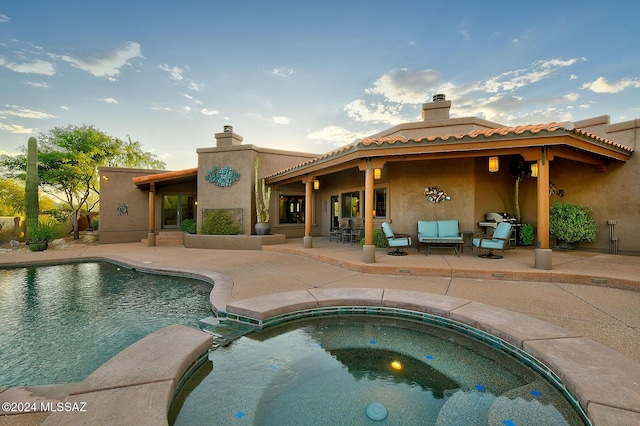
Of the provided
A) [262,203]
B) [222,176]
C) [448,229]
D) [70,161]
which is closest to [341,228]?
[262,203]

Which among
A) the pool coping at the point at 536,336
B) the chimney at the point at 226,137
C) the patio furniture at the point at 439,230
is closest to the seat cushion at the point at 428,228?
the patio furniture at the point at 439,230

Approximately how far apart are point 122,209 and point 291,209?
795 centimetres

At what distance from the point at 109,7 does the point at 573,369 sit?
1231cm

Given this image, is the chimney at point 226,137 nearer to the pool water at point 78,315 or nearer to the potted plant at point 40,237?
the pool water at point 78,315

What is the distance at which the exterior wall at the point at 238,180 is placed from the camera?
35.5ft

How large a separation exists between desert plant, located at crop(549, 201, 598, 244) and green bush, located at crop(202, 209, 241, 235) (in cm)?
1037

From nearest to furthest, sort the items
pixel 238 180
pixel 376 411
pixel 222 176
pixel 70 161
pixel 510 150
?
1. pixel 376 411
2. pixel 510 150
3. pixel 238 180
4. pixel 222 176
5. pixel 70 161

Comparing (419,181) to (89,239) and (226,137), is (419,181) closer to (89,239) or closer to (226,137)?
(226,137)

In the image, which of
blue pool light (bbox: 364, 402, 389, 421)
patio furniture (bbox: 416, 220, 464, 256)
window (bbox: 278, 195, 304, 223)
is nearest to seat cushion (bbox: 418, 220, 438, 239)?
patio furniture (bbox: 416, 220, 464, 256)

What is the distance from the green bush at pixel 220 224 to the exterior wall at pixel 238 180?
1.04ft

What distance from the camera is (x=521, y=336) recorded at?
2.54 m

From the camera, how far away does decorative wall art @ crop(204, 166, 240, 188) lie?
1097 centimetres

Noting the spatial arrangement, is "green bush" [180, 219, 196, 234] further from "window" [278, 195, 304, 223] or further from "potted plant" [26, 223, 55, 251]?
"potted plant" [26, 223, 55, 251]

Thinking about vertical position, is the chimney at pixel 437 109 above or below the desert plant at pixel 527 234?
above
